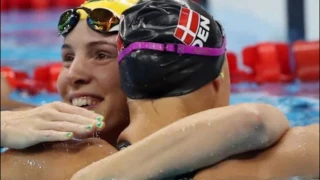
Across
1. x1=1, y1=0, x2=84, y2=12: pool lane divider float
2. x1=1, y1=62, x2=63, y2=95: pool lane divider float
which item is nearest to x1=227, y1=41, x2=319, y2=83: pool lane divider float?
x1=1, y1=62, x2=63, y2=95: pool lane divider float

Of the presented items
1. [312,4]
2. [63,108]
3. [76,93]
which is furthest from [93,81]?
[312,4]

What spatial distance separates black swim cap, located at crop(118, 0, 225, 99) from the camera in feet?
4.64

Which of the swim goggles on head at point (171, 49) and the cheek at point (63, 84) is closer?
the swim goggles on head at point (171, 49)

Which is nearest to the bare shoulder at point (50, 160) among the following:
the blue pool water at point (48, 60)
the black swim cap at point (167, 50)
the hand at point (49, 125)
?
the hand at point (49, 125)

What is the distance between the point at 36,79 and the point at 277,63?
1804 mm

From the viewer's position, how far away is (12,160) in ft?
4.32

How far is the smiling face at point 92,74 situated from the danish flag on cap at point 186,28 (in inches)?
12.4

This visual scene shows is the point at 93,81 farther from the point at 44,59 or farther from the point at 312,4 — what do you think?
the point at 44,59

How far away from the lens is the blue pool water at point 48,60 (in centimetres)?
348

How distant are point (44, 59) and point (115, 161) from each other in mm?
4329

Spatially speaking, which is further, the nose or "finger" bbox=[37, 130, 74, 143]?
the nose

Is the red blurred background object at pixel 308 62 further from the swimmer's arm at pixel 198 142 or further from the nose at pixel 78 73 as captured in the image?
the swimmer's arm at pixel 198 142

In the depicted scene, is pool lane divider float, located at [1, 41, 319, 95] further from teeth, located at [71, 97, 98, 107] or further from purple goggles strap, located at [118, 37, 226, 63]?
purple goggles strap, located at [118, 37, 226, 63]

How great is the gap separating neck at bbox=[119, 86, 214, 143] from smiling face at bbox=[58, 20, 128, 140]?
0.23m
